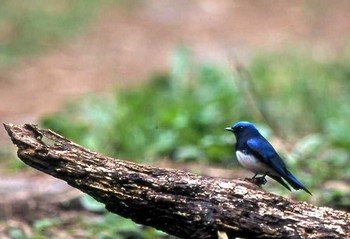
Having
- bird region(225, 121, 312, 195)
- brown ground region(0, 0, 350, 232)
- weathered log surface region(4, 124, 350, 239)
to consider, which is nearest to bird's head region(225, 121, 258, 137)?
bird region(225, 121, 312, 195)

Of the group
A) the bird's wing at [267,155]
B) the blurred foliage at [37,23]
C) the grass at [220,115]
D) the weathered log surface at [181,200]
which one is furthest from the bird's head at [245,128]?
the blurred foliage at [37,23]

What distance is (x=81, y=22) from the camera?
13.1 metres

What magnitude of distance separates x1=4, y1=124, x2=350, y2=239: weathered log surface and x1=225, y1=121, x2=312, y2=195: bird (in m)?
0.25

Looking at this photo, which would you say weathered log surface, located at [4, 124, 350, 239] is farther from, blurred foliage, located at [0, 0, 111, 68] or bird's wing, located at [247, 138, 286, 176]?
blurred foliage, located at [0, 0, 111, 68]

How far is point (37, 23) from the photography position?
1266cm

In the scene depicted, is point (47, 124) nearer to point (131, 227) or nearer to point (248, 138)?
point (131, 227)

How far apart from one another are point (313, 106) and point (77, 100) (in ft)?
7.74

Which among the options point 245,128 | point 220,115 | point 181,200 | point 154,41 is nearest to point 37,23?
point 154,41

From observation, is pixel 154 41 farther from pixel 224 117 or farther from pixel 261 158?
pixel 261 158

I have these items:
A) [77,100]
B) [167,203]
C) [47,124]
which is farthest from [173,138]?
[167,203]

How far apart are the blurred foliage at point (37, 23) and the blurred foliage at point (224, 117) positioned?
9.21 ft

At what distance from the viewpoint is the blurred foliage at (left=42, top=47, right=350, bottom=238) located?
6.67 meters

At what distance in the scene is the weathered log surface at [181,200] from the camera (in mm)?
3814

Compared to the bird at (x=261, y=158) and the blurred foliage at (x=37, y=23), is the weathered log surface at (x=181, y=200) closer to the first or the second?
the bird at (x=261, y=158)
